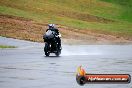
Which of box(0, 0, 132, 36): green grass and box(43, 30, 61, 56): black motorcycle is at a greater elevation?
box(43, 30, 61, 56): black motorcycle

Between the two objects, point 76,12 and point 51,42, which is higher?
point 51,42

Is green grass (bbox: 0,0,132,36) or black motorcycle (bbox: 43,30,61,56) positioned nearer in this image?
black motorcycle (bbox: 43,30,61,56)

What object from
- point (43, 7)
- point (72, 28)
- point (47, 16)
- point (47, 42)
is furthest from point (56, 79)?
point (43, 7)

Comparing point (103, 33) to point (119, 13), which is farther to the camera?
point (119, 13)

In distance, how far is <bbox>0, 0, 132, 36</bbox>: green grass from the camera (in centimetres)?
7744

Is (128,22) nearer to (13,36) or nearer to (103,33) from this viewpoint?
(103,33)

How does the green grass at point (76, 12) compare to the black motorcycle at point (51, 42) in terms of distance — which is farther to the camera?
the green grass at point (76, 12)

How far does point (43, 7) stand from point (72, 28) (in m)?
17.5

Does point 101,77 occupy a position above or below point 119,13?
above

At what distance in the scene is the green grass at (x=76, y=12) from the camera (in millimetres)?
77438

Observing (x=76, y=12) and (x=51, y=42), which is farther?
(x=76, y=12)

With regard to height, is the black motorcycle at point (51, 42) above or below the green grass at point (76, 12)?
above

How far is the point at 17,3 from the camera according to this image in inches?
3406

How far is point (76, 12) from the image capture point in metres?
89.9
